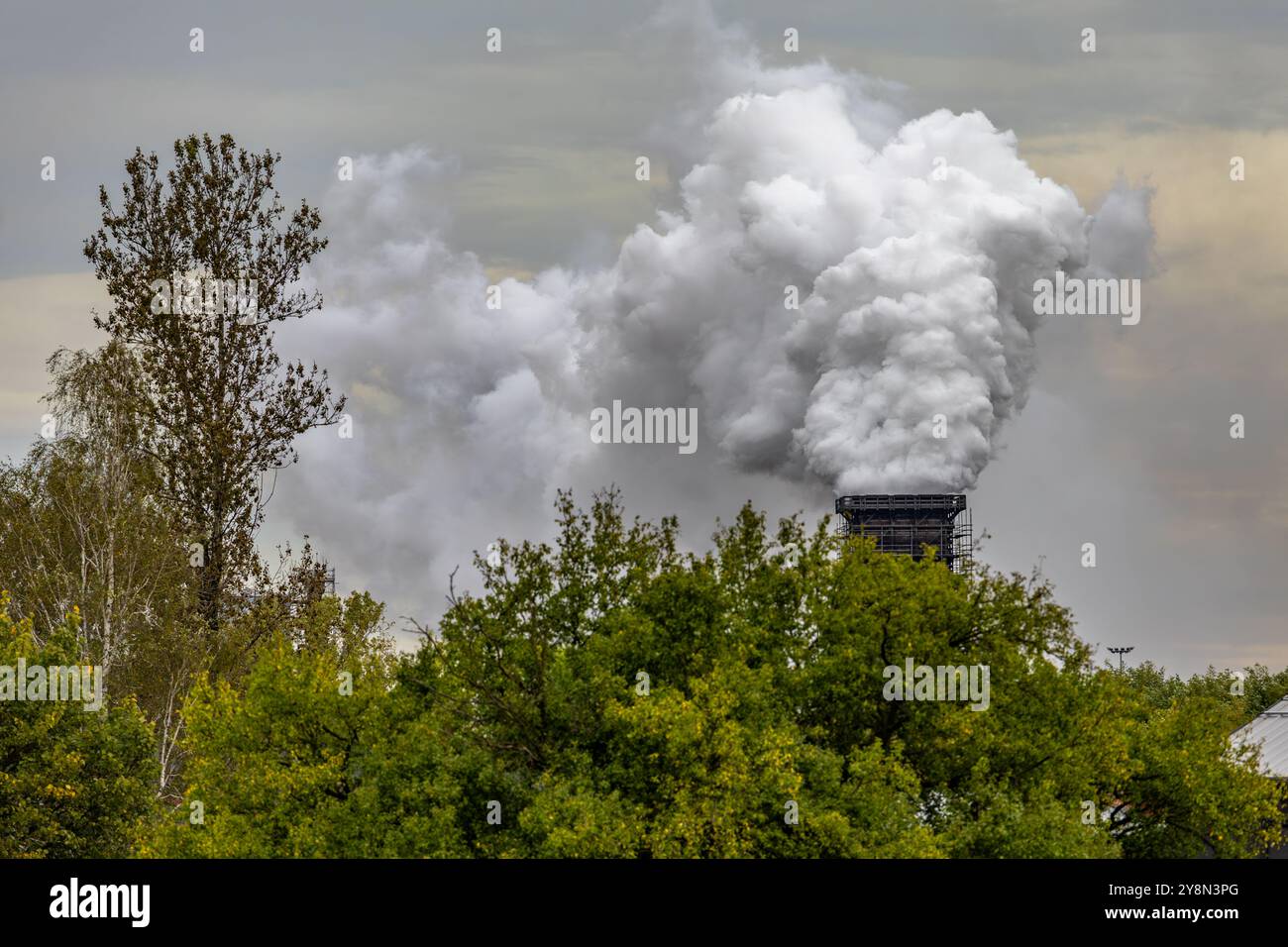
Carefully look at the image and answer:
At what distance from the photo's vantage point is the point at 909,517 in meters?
→ 130

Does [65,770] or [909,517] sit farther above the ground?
[909,517]

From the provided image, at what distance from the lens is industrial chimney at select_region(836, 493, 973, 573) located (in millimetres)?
128375

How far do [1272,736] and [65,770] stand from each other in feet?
208

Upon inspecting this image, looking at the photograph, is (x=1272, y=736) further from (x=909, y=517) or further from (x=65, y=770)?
(x=65, y=770)

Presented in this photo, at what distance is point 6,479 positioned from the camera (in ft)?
254

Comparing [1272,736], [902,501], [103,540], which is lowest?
[1272,736]

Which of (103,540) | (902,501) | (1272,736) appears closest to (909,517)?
(902,501)

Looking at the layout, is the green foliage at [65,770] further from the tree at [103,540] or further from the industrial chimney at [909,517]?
the industrial chimney at [909,517]

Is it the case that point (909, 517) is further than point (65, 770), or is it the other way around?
point (909, 517)

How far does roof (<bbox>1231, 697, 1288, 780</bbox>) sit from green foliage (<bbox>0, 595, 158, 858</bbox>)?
5134 centimetres

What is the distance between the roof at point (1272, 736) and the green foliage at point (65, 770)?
2021 inches

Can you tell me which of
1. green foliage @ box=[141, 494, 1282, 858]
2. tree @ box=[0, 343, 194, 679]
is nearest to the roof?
green foliage @ box=[141, 494, 1282, 858]

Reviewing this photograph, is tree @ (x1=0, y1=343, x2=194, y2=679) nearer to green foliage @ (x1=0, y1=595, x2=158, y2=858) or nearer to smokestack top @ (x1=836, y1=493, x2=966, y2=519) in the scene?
green foliage @ (x1=0, y1=595, x2=158, y2=858)
